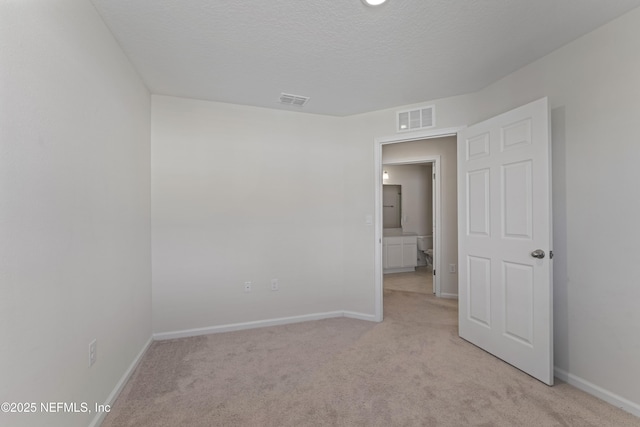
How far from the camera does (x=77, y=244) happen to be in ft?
4.77

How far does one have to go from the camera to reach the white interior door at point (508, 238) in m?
2.03

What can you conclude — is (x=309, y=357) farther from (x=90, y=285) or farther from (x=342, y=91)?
(x=342, y=91)

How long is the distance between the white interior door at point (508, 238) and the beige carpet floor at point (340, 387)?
0.22m

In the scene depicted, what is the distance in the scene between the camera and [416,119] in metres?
3.07

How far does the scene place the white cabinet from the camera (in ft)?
18.2

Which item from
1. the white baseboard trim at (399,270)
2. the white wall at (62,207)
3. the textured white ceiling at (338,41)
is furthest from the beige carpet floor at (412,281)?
the white wall at (62,207)

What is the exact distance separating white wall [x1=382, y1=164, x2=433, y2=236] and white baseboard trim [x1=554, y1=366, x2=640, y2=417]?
13.0 feet

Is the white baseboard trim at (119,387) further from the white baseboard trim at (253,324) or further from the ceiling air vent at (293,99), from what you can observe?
the ceiling air vent at (293,99)

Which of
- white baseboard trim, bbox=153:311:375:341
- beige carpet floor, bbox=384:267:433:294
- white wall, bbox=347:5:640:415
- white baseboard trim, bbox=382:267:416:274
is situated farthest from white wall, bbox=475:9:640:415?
white baseboard trim, bbox=382:267:416:274

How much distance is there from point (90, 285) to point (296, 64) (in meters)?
2.02

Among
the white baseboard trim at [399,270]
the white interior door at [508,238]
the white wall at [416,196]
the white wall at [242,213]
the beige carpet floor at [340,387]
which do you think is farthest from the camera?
the white wall at [416,196]

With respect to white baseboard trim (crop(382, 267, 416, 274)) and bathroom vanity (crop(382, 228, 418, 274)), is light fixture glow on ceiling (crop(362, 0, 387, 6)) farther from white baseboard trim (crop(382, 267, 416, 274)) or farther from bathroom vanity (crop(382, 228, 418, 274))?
white baseboard trim (crop(382, 267, 416, 274))

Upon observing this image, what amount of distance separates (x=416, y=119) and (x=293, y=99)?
4.36ft

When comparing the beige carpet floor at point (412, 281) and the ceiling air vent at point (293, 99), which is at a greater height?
the ceiling air vent at point (293, 99)
